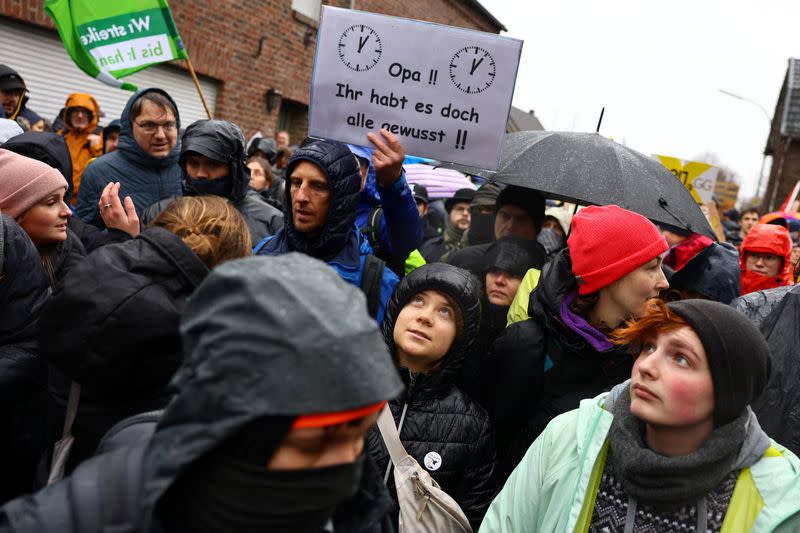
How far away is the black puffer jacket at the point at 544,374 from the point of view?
2545 millimetres

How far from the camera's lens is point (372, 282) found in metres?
2.77

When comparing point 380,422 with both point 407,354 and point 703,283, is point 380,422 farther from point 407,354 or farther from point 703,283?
point 703,283

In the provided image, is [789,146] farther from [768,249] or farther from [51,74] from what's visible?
[51,74]

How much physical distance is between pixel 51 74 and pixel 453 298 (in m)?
8.11

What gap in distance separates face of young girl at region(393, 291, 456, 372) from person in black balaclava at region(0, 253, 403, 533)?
1.26 meters

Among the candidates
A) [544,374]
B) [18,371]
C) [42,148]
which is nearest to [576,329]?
[544,374]

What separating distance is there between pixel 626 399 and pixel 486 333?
4.03 ft

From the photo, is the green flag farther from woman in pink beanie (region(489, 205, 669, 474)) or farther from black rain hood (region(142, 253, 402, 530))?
black rain hood (region(142, 253, 402, 530))

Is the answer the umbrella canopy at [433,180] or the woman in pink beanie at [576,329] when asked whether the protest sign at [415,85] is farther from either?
the umbrella canopy at [433,180]

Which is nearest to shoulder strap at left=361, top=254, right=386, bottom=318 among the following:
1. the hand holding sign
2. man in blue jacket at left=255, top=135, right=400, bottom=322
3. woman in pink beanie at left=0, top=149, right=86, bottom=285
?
man in blue jacket at left=255, top=135, right=400, bottom=322

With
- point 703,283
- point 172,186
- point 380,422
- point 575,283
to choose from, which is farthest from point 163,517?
point 172,186

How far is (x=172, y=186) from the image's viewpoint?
3.99m

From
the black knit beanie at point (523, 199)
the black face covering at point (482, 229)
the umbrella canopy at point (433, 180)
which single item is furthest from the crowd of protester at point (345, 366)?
the umbrella canopy at point (433, 180)

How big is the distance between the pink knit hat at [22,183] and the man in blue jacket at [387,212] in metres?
1.31
